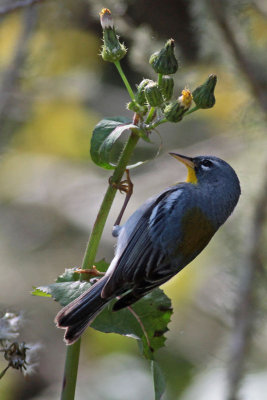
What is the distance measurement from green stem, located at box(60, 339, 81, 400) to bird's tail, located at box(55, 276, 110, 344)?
0.31 ft

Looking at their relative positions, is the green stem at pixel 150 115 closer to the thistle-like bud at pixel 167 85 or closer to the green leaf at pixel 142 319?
the thistle-like bud at pixel 167 85

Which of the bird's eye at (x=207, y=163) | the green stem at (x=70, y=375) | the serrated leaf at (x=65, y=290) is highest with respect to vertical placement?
the bird's eye at (x=207, y=163)

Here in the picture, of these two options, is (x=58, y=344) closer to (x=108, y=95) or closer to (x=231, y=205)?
(x=108, y=95)

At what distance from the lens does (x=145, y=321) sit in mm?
2121

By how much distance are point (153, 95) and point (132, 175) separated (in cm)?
329

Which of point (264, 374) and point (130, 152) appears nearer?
point (130, 152)

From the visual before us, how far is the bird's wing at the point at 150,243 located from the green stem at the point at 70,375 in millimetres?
443

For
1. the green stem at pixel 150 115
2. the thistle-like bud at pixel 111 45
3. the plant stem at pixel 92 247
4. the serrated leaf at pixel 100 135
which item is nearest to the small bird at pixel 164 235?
the plant stem at pixel 92 247

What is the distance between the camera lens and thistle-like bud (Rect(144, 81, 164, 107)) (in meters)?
1.80

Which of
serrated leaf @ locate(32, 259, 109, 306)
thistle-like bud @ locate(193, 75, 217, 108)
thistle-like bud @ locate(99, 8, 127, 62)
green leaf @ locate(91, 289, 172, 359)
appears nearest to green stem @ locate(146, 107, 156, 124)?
thistle-like bud @ locate(193, 75, 217, 108)

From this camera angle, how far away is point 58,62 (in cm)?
533

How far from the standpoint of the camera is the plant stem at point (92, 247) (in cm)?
181

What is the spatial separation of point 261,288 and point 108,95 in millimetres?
3180

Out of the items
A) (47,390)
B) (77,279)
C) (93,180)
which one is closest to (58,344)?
(47,390)
